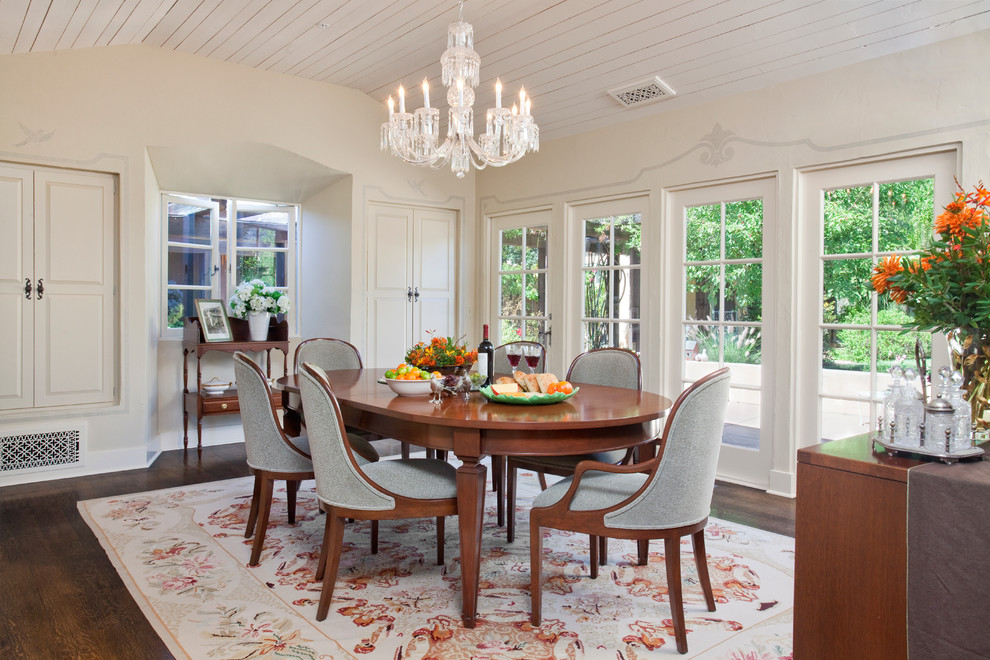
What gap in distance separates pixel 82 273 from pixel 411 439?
305 centimetres

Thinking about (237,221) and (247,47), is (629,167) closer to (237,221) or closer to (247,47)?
(247,47)

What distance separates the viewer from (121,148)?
4.23 meters

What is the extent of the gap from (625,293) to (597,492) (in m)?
2.69

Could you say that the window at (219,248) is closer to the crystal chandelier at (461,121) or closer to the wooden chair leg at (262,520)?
the crystal chandelier at (461,121)

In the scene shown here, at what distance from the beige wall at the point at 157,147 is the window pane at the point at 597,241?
4.63 ft

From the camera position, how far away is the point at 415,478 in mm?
2342

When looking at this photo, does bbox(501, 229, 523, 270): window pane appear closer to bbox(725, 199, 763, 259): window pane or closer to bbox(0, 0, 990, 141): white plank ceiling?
bbox(0, 0, 990, 141): white plank ceiling

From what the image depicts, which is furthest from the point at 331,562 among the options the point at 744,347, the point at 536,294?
the point at 536,294

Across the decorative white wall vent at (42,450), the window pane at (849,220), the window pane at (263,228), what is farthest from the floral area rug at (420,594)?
the window pane at (263,228)

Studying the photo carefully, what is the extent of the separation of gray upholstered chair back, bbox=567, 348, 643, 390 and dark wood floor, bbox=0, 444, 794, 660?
88 cm

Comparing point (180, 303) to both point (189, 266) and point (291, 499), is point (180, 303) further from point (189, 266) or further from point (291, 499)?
point (291, 499)

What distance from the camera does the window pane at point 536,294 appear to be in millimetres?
5281

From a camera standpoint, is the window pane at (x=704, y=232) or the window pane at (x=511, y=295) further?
the window pane at (x=511, y=295)

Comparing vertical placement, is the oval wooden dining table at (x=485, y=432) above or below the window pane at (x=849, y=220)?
below
